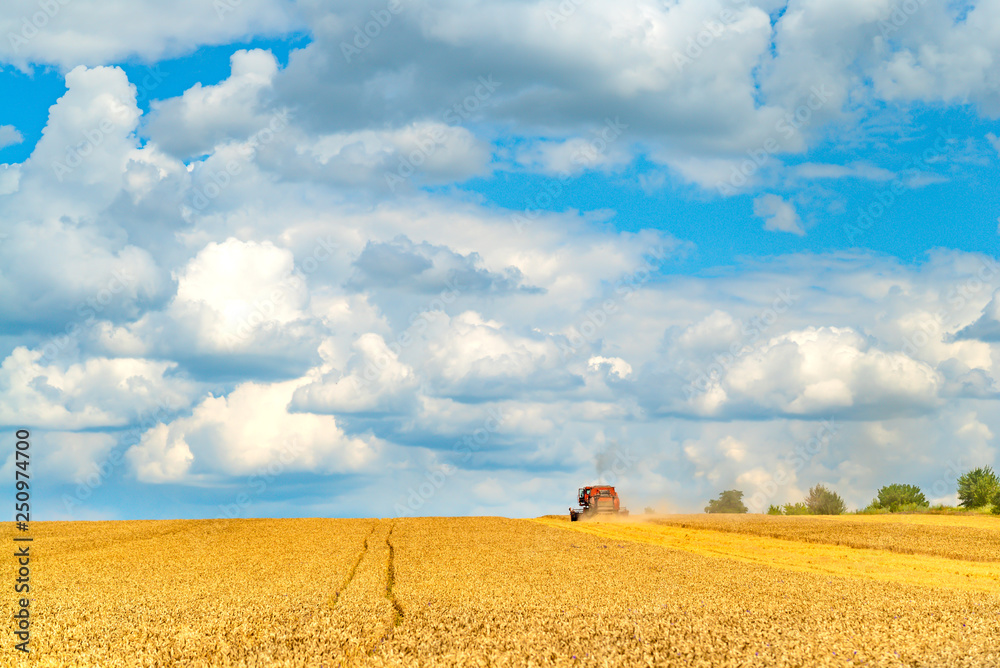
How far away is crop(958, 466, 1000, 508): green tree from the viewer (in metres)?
72.8

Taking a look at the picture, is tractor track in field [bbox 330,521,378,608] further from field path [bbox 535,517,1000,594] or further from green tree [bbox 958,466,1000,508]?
green tree [bbox 958,466,1000,508]

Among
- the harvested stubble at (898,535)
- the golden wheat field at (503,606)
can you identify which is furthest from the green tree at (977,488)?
the golden wheat field at (503,606)

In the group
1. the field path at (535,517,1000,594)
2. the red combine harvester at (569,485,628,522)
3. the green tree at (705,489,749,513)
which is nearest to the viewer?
the field path at (535,517,1000,594)

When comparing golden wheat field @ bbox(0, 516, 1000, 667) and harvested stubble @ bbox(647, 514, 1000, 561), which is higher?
golden wheat field @ bbox(0, 516, 1000, 667)

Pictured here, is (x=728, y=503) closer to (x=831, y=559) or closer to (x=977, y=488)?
(x=977, y=488)

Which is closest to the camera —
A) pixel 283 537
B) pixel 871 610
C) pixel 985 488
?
pixel 871 610

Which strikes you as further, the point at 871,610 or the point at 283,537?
the point at 283,537

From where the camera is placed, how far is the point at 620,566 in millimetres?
27250

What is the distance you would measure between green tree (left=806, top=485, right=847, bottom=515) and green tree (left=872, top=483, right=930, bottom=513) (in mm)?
3434

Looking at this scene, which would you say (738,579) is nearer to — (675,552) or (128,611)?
(675,552)

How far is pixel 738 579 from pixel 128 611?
16.9 metres

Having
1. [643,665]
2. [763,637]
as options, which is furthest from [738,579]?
[643,665]

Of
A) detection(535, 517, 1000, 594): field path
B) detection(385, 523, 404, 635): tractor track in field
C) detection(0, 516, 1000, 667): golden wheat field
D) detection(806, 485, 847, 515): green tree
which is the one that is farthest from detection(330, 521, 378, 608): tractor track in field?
detection(806, 485, 847, 515): green tree

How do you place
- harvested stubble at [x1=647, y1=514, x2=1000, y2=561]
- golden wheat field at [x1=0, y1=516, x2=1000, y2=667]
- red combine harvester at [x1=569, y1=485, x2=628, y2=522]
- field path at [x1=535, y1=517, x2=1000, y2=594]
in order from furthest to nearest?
red combine harvester at [x1=569, y1=485, x2=628, y2=522], harvested stubble at [x1=647, y1=514, x2=1000, y2=561], field path at [x1=535, y1=517, x2=1000, y2=594], golden wheat field at [x1=0, y1=516, x2=1000, y2=667]
